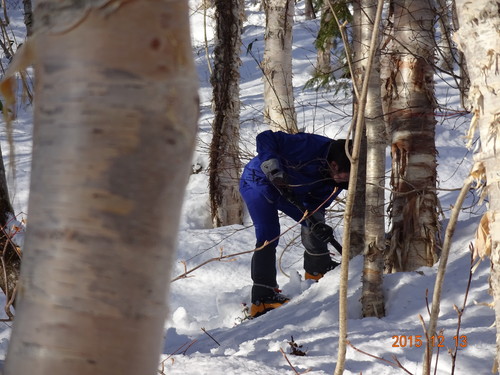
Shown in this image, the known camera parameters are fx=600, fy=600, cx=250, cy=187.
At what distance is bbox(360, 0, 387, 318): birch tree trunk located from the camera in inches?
143

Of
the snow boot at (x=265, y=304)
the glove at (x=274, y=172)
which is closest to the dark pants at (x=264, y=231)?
the snow boot at (x=265, y=304)

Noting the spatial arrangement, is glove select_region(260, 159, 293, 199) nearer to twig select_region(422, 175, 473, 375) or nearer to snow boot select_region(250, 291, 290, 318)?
snow boot select_region(250, 291, 290, 318)

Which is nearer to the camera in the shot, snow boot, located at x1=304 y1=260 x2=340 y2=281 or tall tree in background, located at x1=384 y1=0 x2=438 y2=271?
tall tree in background, located at x1=384 y1=0 x2=438 y2=271

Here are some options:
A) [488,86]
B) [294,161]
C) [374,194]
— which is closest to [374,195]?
[374,194]

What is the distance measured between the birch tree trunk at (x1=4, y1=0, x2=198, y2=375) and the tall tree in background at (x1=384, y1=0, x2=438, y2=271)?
342 centimetres

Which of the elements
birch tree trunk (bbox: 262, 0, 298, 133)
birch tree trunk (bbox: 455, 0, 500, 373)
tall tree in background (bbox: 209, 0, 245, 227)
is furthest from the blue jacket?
birch tree trunk (bbox: 455, 0, 500, 373)

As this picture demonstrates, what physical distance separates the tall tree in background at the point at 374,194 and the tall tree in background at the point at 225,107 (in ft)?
13.2

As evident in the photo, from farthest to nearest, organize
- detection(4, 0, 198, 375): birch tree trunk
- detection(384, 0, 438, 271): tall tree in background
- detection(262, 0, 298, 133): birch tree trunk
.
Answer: detection(262, 0, 298, 133): birch tree trunk → detection(384, 0, 438, 271): tall tree in background → detection(4, 0, 198, 375): birch tree trunk

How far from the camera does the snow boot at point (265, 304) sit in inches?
197

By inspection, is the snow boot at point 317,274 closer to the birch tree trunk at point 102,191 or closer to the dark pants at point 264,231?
the dark pants at point 264,231

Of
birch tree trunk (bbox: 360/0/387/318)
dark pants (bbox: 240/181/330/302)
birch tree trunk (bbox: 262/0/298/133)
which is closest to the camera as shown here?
birch tree trunk (bbox: 360/0/387/318)

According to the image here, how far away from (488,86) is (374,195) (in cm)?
227

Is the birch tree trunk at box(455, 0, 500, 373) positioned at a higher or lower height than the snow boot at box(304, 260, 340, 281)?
higher
